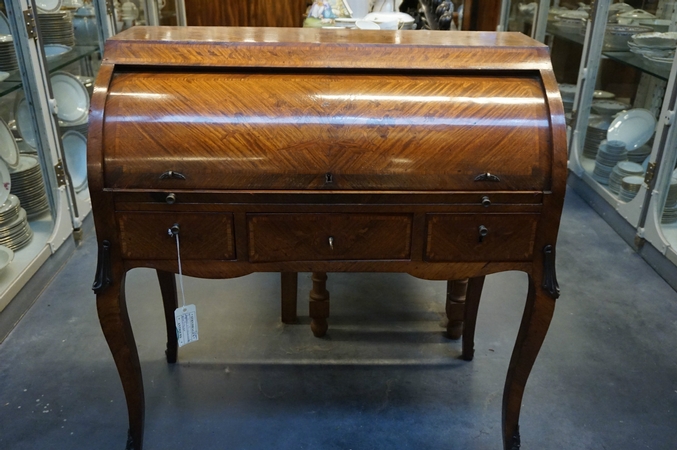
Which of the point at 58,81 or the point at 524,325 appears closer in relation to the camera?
the point at 524,325

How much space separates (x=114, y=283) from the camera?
1.37 meters

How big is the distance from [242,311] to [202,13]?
3.22m

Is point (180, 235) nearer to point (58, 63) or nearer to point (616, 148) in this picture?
point (58, 63)

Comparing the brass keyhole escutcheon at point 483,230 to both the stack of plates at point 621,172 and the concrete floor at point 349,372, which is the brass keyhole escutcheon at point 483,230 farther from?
the stack of plates at point 621,172

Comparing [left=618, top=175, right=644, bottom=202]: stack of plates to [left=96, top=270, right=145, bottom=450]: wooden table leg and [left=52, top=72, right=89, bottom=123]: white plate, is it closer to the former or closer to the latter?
[left=96, top=270, right=145, bottom=450]: wooden table leg

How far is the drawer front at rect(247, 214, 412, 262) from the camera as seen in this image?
1.35m

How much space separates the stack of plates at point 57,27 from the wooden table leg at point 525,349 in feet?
8.10

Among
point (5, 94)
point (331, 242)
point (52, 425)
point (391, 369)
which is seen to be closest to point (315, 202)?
point (331, 242)

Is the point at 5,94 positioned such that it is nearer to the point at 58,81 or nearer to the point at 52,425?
the point at 58,81

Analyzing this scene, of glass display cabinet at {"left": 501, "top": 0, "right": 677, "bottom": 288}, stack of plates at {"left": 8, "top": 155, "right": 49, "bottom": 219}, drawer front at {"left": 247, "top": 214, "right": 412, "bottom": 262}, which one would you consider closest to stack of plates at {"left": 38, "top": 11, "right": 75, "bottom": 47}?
stack of plates at {"left": 8, "top": 155, "right": 49, "bottom": 219}

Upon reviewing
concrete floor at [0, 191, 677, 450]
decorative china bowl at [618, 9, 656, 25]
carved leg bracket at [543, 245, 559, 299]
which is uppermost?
decorative china bowl at [618, 9, 656, 25]

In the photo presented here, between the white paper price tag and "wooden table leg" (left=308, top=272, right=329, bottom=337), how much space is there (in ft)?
2.09

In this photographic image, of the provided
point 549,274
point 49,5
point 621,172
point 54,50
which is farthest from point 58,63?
point 621,172

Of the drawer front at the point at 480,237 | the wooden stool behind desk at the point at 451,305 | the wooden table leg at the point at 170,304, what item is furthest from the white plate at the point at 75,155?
the drawer front at the point at 480,237
